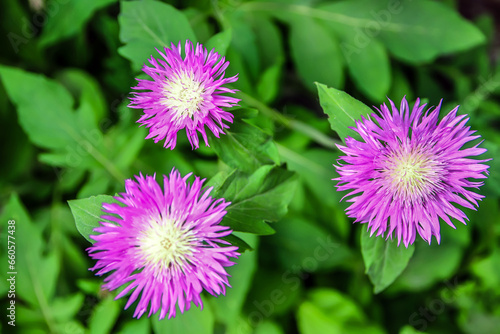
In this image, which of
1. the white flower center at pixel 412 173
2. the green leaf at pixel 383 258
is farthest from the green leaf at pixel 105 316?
the white flower center at pixel 412 173

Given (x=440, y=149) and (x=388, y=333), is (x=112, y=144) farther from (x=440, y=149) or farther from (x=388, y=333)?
(x=388, y=333)

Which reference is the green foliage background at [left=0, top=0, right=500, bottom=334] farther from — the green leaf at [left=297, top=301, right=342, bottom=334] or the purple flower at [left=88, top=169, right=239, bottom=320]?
the purple flower at [left=88, top=169, right=239, bottom=320]

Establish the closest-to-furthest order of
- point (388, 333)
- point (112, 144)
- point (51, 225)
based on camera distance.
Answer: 1. point (112, 144)
2. point (51, 225)
3. point (388, 333)

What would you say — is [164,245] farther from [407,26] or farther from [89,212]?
[407,26]

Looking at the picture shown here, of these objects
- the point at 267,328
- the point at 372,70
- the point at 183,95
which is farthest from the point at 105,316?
the point at 372,70

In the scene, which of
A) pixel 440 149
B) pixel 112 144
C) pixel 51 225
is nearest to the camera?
pixel 440 149

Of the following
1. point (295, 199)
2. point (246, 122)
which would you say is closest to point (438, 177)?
point (246, 122)

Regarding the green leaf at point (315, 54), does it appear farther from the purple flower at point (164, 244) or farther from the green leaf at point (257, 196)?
the purple flower at point (164, 244)

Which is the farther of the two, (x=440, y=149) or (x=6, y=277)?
(x=6, y=277)
